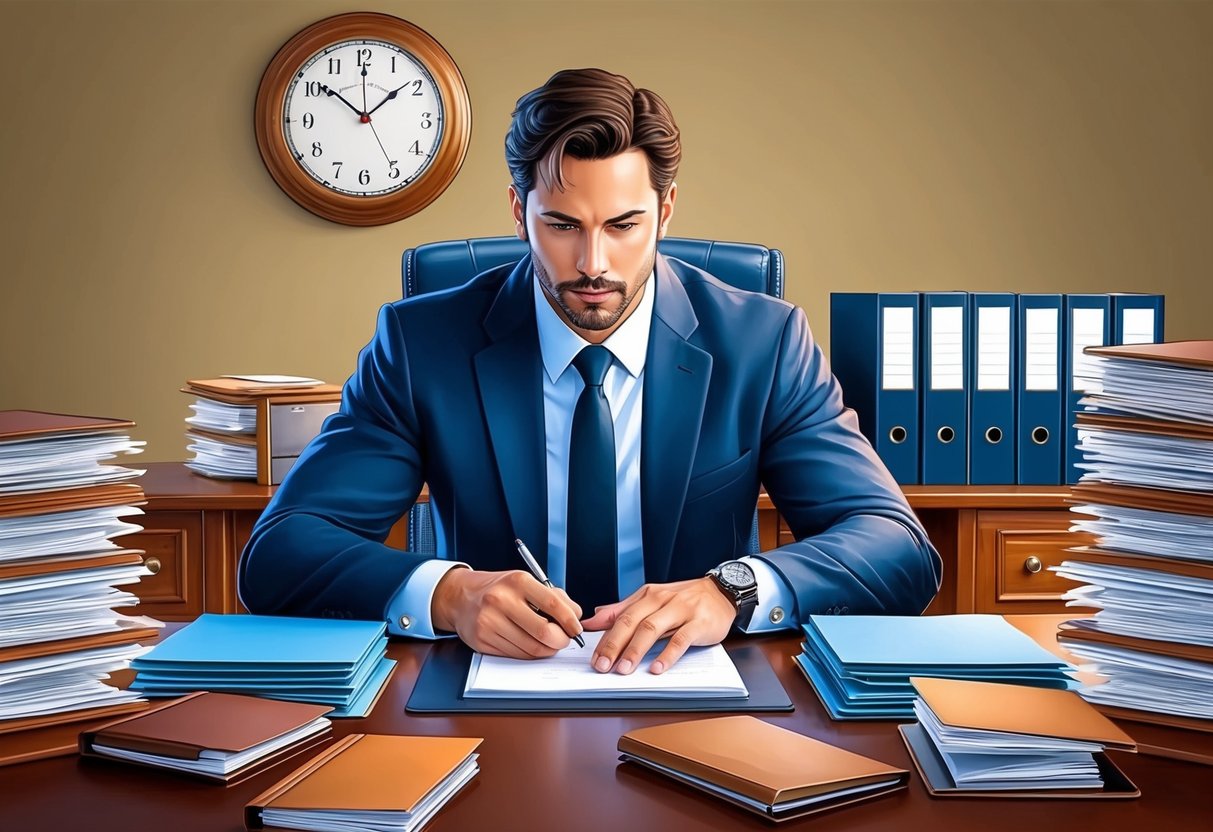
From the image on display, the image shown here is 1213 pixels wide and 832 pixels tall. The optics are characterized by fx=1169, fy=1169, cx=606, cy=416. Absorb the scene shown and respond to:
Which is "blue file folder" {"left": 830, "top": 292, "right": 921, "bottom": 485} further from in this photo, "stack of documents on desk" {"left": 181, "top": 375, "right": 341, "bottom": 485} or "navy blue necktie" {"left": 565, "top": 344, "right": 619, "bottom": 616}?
"stack of documents on desk" {"left": 181, "top": 375, "right": 341, "bottom": 485}

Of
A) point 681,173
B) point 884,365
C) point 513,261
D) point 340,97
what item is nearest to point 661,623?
point 513,261

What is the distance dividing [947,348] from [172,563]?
1.80 m

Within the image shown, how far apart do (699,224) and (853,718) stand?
261cm

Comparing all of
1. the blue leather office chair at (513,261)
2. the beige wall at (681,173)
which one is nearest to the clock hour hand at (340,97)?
the beige wall at (681,173)

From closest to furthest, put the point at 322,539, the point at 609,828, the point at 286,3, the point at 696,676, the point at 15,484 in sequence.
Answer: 1. the point at 609,828
2. the point at 15,484
3. the point at 696,676
4. the point at 322,539
5. the point at 286,3

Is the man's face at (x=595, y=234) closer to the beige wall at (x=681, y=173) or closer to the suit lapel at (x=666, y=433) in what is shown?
the suit lapel at (x=666, y=433)

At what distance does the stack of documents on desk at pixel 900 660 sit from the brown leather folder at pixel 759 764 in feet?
0.40

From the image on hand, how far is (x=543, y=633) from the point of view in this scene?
1.24 m

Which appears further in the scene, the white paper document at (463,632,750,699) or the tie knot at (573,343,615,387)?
the tie knot at (573,343,615,387)

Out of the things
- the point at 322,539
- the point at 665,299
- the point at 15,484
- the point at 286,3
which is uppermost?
the point at 286,3

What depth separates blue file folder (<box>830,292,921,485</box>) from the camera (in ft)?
8.48

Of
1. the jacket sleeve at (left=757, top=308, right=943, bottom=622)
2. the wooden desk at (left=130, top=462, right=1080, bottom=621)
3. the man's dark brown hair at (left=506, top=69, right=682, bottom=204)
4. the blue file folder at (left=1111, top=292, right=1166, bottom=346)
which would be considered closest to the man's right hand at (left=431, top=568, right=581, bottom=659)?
the jacket sleeve at (left=757, top=308, right=943, bottom=622)

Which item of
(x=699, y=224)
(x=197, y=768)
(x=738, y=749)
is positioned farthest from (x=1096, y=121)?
(x=197, y=768)

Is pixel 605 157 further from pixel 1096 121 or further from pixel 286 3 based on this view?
pixel 1096 121
